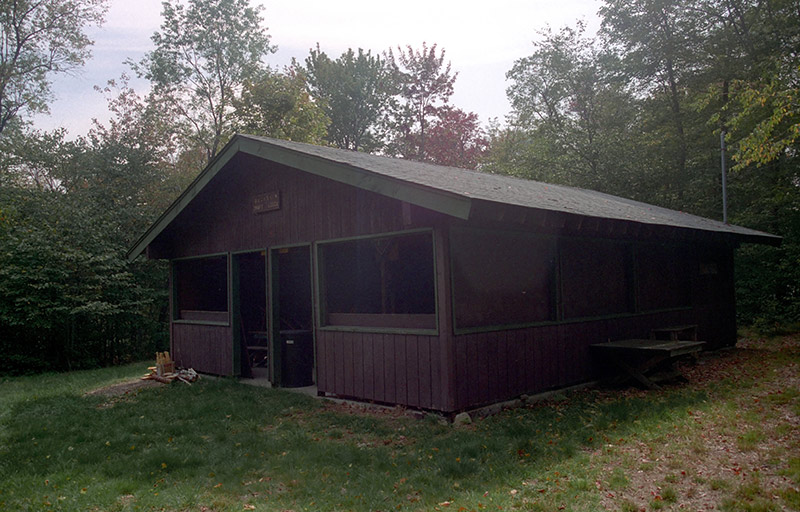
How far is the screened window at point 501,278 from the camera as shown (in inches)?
255

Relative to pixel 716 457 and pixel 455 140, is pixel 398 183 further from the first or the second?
pixel 455 140

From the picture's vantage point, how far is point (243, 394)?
8305mm

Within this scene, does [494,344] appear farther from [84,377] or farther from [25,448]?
[84,377]

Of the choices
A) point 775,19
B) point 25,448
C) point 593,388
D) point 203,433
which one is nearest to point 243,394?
point 203,433

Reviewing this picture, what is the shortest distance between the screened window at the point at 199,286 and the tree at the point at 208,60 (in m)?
13.8

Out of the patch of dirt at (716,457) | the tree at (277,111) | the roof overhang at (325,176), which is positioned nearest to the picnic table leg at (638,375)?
the patch of dirt at (716,457)

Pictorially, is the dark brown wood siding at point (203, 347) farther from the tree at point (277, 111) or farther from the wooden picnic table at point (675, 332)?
the tree at point (277, 111)

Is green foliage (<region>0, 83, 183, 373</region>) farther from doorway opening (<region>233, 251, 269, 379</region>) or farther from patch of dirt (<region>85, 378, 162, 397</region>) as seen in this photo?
doorway opening (<region>233, 251, 269, 379</region>)

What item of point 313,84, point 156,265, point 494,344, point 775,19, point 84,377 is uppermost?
point 313,84

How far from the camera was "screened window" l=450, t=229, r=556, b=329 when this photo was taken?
6480mm

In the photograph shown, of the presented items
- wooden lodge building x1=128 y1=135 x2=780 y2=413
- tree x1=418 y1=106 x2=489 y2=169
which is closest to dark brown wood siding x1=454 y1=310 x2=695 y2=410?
wooden lodge building x1=128 y1=135 x2=780 y2=413

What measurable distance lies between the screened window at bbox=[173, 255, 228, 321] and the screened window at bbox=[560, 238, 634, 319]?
→ 6.57 m

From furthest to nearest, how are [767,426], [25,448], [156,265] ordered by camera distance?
[156,265] → [25,448] → [767,426]

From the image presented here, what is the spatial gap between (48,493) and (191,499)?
1.29 meters
